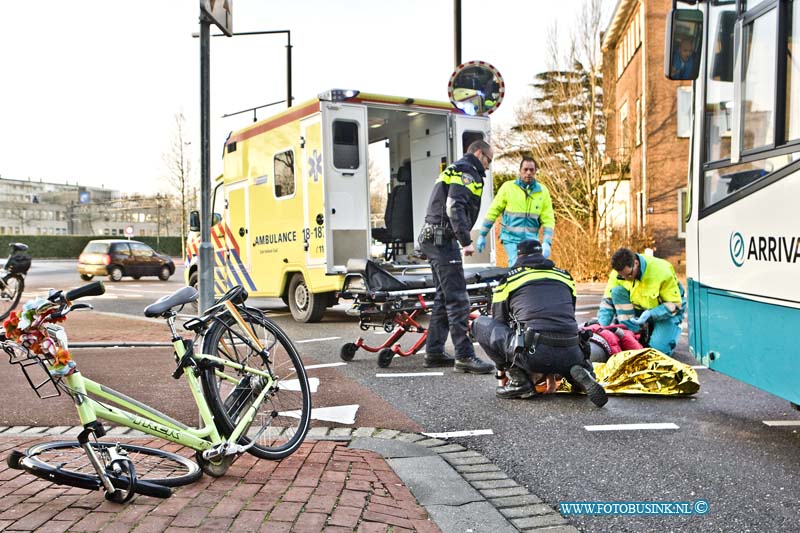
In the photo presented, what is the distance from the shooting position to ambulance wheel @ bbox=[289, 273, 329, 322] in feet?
36.0

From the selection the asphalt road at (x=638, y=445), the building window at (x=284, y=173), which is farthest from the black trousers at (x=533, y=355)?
the building window at (x=284, y=173)

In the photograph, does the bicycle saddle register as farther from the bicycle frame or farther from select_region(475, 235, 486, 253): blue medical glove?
select_region(475, 235, 486, 253): blue medical glove

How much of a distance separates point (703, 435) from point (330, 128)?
6701 millimetres

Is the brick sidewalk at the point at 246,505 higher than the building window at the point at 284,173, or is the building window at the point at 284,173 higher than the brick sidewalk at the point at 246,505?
the building window at the point at 284,173

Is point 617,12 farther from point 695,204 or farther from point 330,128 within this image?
point 695,204

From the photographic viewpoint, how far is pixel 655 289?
737 cm

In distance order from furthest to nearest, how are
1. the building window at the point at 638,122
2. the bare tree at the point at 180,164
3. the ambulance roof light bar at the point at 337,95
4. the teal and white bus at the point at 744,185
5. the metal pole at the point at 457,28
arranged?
the bare tree at the point at 180,164 → the building window at the point at 638,122 → the metal pole at the point at 457,28 → the ambulance roof light bar at the point at 337,95 → the teal and white bus at the point at 744,185

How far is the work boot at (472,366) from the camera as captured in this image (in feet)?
22.4

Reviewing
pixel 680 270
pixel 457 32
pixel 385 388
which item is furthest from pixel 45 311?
pixel 680 270

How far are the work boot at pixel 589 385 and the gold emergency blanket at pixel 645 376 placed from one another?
528 millimetres

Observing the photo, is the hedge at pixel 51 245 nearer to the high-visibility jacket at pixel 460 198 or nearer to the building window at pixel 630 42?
the building window at pixel 630 42

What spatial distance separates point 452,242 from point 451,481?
11.6 feet

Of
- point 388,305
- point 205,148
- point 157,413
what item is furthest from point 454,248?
point 157,413

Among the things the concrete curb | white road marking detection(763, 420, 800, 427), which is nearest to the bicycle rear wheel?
the concrete curb
